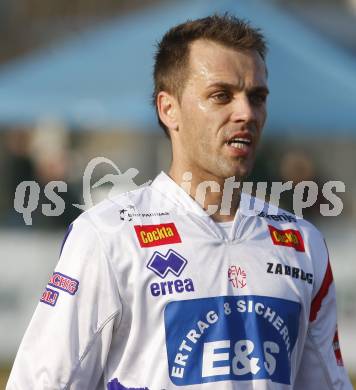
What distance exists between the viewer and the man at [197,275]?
3.38m

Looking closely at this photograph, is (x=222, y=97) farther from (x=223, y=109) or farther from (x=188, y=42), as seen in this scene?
(x=188, y=42)

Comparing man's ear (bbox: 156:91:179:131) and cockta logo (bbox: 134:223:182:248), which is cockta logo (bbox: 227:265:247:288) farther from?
man's ear (bbox: 156:91:179:131)

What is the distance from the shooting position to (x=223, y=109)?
3.64 m

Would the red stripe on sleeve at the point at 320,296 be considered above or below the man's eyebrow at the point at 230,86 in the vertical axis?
below

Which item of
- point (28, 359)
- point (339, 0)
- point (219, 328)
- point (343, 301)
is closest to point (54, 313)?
point (28, 359)

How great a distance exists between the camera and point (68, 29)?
19094 mm

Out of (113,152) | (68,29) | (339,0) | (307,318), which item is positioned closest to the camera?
(307,318)

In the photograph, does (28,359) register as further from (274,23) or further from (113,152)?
(113,152)

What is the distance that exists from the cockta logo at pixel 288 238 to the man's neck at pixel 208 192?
165 mm

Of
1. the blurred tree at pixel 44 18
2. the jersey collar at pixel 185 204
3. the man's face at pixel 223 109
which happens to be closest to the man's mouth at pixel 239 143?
the man's face at pixel 223 109

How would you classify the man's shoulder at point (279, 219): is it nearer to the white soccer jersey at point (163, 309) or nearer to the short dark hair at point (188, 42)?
the white soccer jersey at point (163, 309)

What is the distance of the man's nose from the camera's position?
11.8 feet

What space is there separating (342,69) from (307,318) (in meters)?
7.71

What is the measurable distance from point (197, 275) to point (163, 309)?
18 cm
